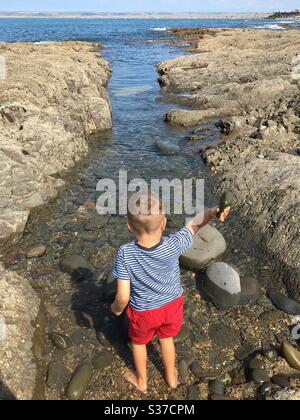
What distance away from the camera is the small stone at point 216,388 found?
4617 mm

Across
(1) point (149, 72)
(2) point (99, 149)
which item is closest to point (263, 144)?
(2) point (99, 149)

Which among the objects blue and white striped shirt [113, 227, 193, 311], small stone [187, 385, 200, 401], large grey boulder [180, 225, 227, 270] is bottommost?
small stone [187, 385, 200, 401]

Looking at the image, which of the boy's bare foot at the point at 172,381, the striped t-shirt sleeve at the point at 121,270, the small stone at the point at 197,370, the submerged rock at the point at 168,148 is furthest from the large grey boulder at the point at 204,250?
the submerged rock at the point at 168,148

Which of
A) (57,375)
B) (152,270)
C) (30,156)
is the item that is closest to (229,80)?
(30,156)

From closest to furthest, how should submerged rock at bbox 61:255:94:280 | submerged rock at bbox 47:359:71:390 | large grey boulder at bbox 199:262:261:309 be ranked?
submerged rock at bbox 47:359:71:390 < large grey boulder at bbox 199:262:261:309 < submerged rock at bbox 61:255:94:280

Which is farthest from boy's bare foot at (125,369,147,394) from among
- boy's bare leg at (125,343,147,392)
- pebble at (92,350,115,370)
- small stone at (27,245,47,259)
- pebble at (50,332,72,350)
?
small stone at (27,245,47,259)

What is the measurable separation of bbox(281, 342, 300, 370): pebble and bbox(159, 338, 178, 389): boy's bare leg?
1.57 meters

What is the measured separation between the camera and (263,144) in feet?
39.8

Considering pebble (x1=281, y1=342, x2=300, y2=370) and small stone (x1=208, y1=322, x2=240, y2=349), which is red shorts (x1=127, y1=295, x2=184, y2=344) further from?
pebble (x1=281, y1=342, x2=300, y2=370)

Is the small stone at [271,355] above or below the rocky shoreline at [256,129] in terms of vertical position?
below

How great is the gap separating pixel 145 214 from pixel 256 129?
36.8 ft

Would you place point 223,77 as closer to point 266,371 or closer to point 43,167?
point 43,167

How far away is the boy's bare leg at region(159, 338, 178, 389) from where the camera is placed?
440 cm

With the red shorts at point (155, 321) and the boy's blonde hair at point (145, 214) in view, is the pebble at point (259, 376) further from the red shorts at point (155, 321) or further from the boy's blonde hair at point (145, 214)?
the boy's blonde hair at point (145, 214)
